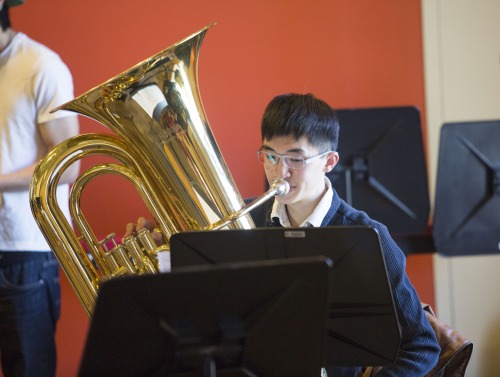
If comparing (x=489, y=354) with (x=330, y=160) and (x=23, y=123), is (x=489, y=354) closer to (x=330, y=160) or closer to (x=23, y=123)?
(x=330, y=160)

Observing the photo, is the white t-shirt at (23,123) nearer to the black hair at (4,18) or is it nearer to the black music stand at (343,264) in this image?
the black hair at (4,18)

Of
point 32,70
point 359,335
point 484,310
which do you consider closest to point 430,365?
point 359,335

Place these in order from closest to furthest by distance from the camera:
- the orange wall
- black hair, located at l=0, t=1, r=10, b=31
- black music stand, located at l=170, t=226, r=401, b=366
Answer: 1. black music stand, located at l=170, t=226, r=401, b=366
2. black hair, located at l=0, t=1, r=10, b=31
3. the orange wall

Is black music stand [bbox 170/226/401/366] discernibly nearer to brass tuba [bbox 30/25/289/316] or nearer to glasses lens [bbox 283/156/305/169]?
brass tuba [bbox 30/25/289/316]

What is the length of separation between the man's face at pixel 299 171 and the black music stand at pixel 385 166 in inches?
34.8

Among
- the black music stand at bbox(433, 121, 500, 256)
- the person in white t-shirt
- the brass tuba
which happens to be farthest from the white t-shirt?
the black music stand at bbox(433, 121, 500, 256)

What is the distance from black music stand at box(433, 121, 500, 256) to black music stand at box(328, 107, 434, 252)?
127mm

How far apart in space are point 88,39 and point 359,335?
2.02 meters

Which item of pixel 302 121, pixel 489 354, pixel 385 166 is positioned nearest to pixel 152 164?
pixel 302 121

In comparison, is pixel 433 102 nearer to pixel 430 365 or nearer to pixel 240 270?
pixel 430 365

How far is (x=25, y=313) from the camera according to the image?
2283mm

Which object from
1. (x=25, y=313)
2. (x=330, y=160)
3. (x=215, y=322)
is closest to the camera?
(x=215, y=322)

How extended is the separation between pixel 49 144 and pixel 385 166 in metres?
1.18

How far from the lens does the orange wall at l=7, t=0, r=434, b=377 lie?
3084 mm
